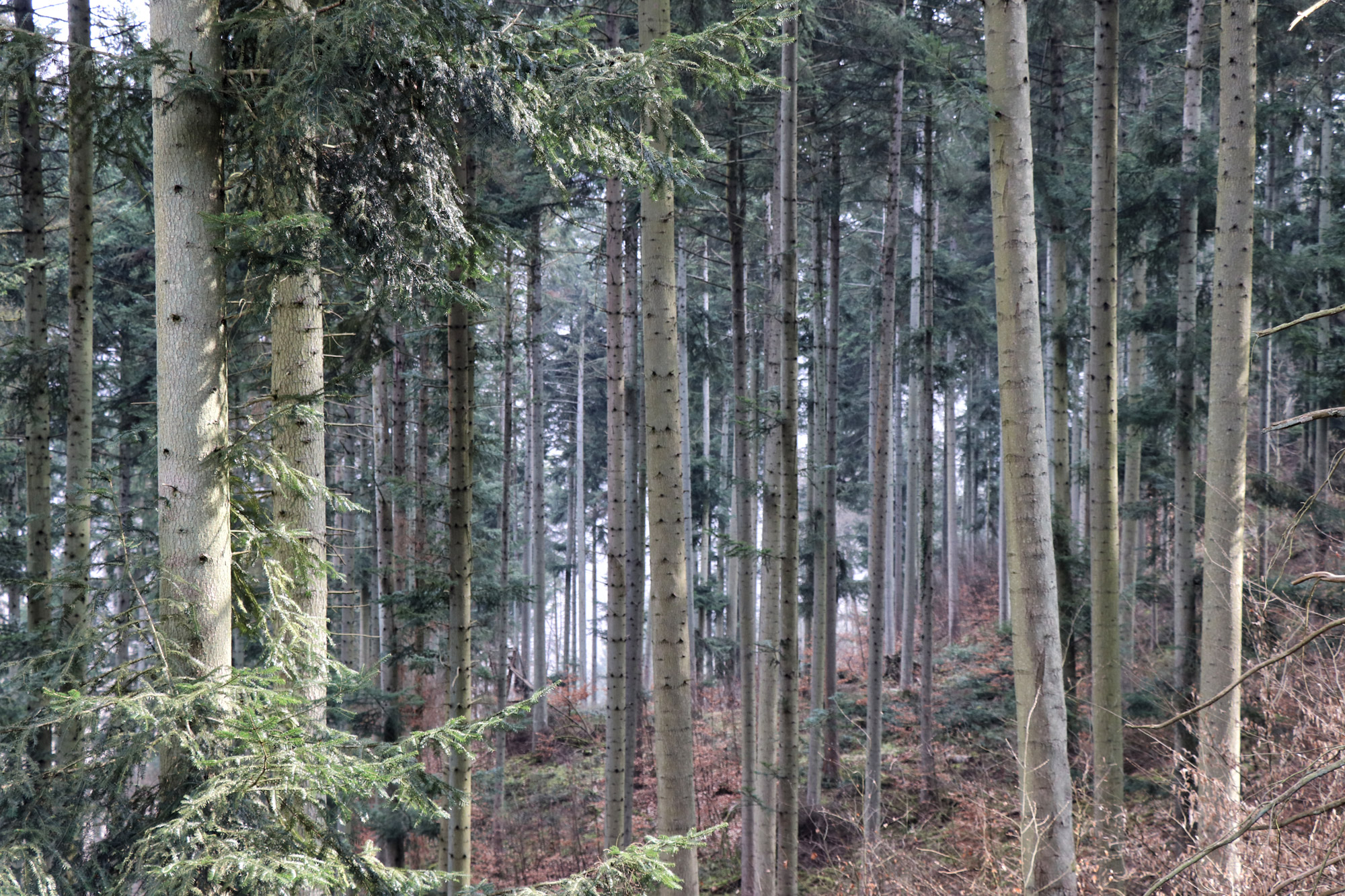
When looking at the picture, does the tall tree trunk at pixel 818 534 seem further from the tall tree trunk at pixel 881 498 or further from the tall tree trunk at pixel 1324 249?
the tall tree trunk at pixel 1324 249

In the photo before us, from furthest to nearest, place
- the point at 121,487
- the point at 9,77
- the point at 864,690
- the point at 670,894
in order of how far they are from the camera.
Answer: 1. the point at 864,690
2. the point at 121,487
3. the point at 670,894
4. the point at 9,77

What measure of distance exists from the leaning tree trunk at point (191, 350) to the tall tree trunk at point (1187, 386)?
8404mm

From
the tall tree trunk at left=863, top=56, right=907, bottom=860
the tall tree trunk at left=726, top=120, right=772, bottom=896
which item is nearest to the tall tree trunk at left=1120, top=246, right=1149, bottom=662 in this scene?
the tall tree trunk at left=863, top=56, right=907, bottom=860

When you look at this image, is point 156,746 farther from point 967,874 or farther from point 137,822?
point 967,874

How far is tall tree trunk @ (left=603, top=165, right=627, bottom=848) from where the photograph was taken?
8672mm

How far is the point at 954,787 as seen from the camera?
11.9 meters

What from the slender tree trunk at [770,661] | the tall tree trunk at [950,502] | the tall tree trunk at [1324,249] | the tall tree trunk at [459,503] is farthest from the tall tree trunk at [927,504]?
the tall tree trunk at [950,502]

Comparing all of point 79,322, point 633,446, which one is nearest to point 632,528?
point 633,446

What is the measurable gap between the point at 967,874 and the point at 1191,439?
5657 mm

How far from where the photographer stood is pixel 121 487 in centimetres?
1562

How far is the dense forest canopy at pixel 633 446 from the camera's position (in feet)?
10.7

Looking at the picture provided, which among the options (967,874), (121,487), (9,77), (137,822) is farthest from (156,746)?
(121,487)

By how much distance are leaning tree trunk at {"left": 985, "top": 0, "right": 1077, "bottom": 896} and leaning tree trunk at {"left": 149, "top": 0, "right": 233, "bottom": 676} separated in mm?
3864

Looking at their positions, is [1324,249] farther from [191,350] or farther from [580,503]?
[580,503]
